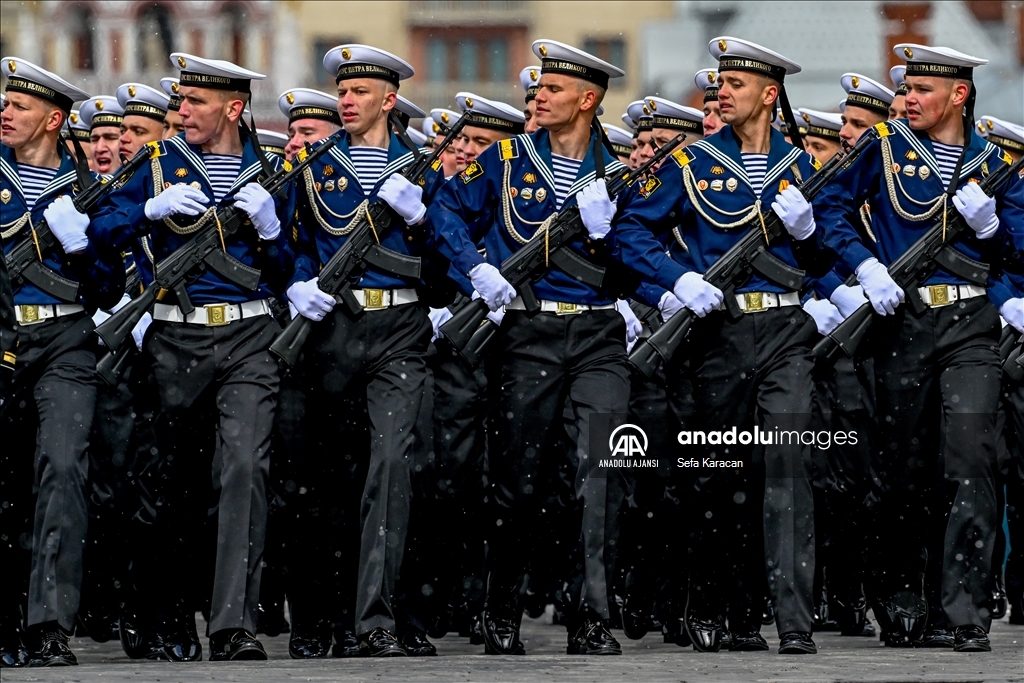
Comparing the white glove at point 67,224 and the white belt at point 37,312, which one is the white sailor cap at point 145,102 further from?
the white belt at point 37,312

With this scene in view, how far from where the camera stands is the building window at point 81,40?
64.2m

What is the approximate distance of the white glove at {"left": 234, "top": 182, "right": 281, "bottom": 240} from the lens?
10.5m

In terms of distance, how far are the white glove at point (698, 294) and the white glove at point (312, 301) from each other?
146 cm

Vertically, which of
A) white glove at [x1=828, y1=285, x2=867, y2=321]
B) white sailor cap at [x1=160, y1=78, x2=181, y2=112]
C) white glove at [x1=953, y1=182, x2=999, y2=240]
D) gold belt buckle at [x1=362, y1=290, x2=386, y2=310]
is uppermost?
white sailor cap at [x1=160, y1=78, x2=181, y2=112]

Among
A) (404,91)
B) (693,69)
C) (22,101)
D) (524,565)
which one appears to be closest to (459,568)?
(524,565)

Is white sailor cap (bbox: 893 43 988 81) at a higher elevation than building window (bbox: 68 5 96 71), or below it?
below

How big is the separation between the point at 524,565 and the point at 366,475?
0.77 metres

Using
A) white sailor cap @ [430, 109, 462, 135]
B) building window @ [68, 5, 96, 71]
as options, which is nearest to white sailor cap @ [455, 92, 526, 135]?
white sailor cap @ [430, 109, 462, 135]

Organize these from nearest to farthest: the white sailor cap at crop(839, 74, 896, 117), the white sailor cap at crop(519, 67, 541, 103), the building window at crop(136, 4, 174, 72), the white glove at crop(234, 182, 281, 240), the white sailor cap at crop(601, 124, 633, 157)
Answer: the white glove at crop(234, 182, 281, 240) → the white sailor cap at crop(519, 67, 541, 103) → the white sailor cap at crop(839, 74, 896, 117) → the white sailor cap at crop(601, 124, 633, 157) → the building window at crop(136, 4, 174, 72)

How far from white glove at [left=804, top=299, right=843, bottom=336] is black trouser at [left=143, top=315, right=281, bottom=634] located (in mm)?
3085

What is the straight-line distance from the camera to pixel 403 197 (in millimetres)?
10727

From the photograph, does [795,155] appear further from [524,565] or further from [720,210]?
[524,565]

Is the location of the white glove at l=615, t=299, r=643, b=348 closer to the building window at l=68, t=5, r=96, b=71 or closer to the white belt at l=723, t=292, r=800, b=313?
the white belt at l=723, t=292, r=800, b=313

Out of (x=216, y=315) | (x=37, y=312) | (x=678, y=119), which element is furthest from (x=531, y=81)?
(x=37, y=312)
